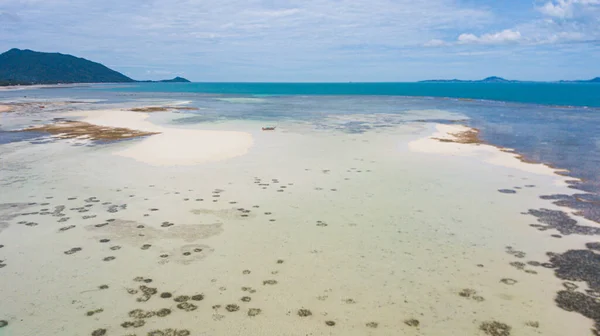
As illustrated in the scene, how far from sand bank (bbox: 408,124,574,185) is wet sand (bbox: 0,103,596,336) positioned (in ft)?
1.60

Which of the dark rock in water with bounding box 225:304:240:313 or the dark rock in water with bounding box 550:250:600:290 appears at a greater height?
the dark rock in water with bounding box 550:250:600:290

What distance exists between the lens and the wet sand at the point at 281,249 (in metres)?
7.40

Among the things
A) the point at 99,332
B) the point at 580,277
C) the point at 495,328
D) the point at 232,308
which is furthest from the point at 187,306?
the point at 580,277

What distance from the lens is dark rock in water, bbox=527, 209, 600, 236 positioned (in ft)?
37.0

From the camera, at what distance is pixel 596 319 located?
730 centimetres

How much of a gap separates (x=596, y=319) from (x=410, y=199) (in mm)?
7053

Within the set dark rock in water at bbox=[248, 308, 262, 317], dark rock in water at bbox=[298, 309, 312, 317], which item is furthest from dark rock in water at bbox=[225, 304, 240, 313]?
dark rock in water at bbox=[298, 309, 312, 317]

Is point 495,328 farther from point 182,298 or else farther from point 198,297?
point 182,298

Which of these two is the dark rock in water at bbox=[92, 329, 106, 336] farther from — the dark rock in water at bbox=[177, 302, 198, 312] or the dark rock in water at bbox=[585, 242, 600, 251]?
the dark rock in water at bbox=[585, 242, 600, 251]

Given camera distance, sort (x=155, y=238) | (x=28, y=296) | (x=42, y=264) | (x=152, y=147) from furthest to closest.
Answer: (x=152, y=147), (x=155, y=238), (x=42, y=264), (x=28, y=296)

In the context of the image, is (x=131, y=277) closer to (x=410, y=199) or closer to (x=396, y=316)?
(x=396, y=316)

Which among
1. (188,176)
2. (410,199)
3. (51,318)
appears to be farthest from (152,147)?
(51,318)

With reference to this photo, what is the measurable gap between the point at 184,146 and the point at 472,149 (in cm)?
1639

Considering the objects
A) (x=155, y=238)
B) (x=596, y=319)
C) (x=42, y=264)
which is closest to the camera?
(x=596, y=319)
